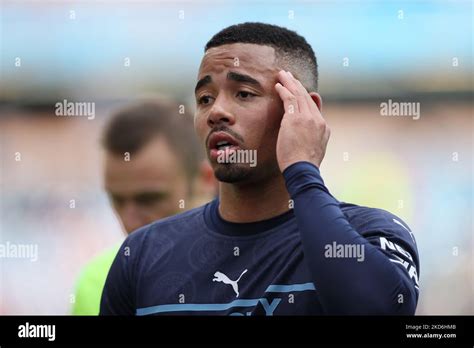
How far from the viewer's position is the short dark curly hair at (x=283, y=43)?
329cm

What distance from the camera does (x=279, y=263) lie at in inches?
121

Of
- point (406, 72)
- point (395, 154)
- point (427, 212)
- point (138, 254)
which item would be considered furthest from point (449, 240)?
point (138, 254)

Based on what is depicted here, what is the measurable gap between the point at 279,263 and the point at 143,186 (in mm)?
947

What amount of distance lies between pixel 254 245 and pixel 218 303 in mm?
238

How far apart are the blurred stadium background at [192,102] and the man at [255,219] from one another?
291 mm

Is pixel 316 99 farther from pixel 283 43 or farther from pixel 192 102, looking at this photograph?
pixel 192 102

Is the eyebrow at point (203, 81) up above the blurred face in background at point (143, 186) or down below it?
above

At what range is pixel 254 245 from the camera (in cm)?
312

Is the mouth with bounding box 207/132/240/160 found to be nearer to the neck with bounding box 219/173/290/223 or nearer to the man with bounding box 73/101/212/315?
the neck with bounding box 219/173/290/223

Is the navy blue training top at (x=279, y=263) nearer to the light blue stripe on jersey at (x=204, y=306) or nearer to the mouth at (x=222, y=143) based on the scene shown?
the light blue stripe on jersey at (x=204, y=306)

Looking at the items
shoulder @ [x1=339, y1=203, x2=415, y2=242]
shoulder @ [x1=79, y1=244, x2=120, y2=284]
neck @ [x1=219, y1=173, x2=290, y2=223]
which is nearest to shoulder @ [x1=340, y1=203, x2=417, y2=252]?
shoulder @ [x1=339, y1=203, x2=415, y2=242]

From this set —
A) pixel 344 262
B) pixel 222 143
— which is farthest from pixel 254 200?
pixel 344 262

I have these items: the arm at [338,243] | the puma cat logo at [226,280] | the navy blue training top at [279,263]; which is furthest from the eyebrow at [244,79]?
the puma cat logo at [226,280]

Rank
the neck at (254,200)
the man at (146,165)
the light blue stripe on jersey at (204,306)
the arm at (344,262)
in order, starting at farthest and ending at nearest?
the man at (146,165) → the neck at (254,200) → the light blue stripe on jersey at (204,306) → the arm at (344,262)
